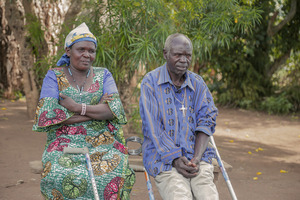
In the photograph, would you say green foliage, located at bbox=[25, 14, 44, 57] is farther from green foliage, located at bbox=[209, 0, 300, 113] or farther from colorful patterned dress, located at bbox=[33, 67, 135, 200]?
green foliage, located at bbox=[209, 0, 300, 113]

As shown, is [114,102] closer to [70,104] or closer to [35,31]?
[70,104]

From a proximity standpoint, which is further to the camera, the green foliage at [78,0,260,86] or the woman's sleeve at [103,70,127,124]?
the green foliage at [78,0,260,86]

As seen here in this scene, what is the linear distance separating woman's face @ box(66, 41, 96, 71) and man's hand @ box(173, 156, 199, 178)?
1264mm

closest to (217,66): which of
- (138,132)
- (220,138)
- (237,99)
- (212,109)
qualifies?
(237,99)

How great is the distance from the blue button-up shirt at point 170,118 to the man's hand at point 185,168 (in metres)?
0.05

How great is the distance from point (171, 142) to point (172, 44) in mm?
838

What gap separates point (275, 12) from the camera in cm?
1084

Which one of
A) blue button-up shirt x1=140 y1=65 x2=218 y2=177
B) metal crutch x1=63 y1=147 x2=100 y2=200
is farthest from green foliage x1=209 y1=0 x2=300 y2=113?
metal crutch x1=63 y1=147 x2=100 y2=200

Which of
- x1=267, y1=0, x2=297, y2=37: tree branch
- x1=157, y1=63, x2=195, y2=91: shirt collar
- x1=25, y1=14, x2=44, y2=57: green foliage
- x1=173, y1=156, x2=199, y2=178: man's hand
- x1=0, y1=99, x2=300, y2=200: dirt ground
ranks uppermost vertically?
x1=267, y1=0, x2=297, y2=37: tree branch

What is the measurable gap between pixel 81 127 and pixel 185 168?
1056mm

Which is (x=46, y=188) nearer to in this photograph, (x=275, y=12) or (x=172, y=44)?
(x=172, y=44)

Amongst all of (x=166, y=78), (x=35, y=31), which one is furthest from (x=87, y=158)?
(x=35, y=31)

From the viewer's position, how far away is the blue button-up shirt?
3.18m

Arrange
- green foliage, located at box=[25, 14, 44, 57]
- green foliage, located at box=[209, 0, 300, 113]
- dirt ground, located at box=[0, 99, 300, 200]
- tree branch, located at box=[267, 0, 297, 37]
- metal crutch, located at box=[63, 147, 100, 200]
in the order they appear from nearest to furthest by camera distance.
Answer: metal crutch, located at box=[63, 147, 100, 200]
dirt ground, located at box=[0, 99, 300, 200]
green foliage, located at box=[25, 14, 44, 57]
tree branch, located at box=[267, 0, 297, 37]
green foliage, located at box=[209, 0, 300, 113]
